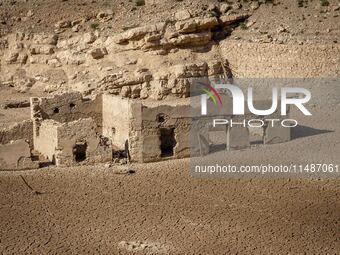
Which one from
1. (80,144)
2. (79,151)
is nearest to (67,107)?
(79,151)

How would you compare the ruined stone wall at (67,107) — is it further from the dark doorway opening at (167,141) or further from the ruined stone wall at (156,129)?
the ruined stone wall at (156,129)

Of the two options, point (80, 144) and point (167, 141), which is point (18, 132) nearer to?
point (80, 144)

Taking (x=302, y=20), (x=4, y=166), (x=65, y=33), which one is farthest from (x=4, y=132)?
(x=302, y=20)

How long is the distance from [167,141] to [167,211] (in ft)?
17.3

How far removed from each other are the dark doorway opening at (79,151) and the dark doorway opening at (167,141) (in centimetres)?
257

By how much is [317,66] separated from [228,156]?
40.9ft

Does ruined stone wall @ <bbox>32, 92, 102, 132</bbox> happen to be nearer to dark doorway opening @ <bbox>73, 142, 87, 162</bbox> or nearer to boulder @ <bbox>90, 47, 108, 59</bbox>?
dark doorway opening @ <bbox>73, 142, 87, 162</bbox>

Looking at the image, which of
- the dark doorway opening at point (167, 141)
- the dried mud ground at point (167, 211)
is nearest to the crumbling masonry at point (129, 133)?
the dark doorway opening at point (167, 141)

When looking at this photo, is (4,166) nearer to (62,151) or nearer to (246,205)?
(62,151)

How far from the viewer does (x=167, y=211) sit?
58.9 feet

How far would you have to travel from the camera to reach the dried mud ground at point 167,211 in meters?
16.1

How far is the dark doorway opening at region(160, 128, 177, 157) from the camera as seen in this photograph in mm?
22406

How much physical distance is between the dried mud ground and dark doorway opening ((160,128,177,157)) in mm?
865

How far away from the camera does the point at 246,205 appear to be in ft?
60.4
